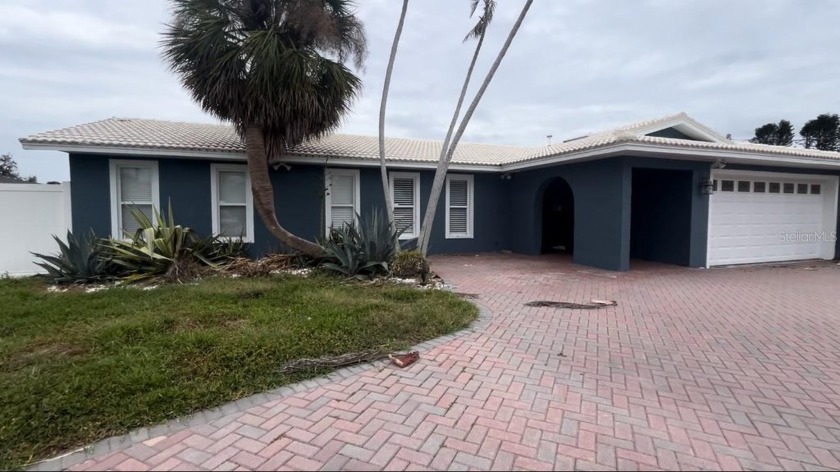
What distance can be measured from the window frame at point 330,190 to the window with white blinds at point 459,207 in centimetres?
285

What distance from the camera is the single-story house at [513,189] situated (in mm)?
9562

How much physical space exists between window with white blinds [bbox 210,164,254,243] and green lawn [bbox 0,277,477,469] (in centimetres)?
362

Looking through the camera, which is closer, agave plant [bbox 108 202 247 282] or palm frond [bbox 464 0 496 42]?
agave plant [bbox 108 202 247 282]

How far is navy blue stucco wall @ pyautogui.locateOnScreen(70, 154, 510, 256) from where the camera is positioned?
9.41 metres

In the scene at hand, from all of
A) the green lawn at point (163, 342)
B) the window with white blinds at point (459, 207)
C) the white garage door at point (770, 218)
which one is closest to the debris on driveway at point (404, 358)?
the green lawn at point (163, 342)

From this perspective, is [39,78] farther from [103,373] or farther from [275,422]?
[275,422]

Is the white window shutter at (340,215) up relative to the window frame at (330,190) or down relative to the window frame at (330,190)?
down

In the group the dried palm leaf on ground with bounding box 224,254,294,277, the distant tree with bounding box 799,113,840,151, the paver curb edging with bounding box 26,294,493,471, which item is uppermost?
the distant tree with bounding box 799,113,840,151

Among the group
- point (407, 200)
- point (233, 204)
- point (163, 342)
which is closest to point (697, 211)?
point (407, 200)

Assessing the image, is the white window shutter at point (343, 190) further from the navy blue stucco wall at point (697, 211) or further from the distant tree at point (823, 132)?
the distant tree at point (823, 132)

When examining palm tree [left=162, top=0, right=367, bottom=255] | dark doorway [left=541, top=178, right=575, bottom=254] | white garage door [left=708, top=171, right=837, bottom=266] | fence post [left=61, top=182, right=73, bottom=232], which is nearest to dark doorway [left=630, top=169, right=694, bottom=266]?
white garage door [left=708, top=171, right=837, bottom=266]

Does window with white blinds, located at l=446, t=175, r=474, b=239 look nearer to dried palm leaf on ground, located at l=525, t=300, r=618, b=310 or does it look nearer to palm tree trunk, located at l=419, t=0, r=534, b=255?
palm tree trunk, located at l=419, t=0, r=534, b=255

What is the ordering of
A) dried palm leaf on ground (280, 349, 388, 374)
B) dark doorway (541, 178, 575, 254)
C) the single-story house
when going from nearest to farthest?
1. dried palm leaf on ground (280, 349, 388, 374)
2. the single-story house
3. dark doorway (541, 178, 575, 254)

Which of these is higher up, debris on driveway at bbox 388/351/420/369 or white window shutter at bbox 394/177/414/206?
white window shutter at bbox 394/177/414/206
